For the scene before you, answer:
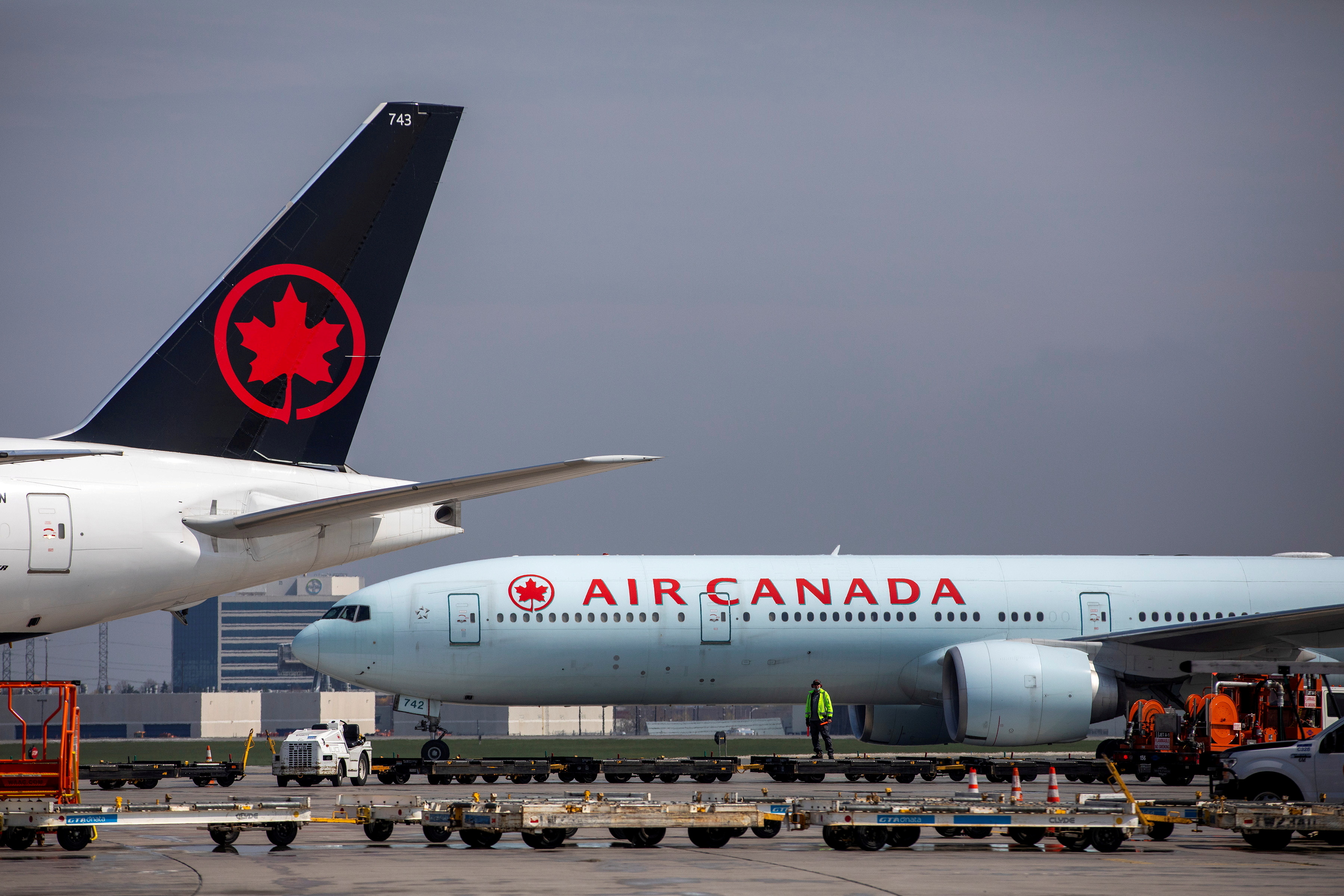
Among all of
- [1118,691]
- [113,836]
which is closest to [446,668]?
[113,836]

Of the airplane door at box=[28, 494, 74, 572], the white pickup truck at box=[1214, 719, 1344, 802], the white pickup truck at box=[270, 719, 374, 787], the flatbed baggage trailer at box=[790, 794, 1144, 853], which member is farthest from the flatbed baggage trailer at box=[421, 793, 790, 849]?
the white pickup truck at box=[270, 719, 374, 787]

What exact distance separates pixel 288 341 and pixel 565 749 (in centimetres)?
3370

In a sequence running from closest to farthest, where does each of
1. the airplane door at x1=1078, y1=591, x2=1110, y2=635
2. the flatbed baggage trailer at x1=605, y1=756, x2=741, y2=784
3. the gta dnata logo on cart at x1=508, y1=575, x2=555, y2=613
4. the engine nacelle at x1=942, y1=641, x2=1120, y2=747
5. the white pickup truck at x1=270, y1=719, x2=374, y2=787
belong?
the white pickup truck at x1=270, y1=719, x2=374, y2=787 → the flatbed baggage trailer at x1=605, y1=756, x2=741, y2=784 → the engine nacelle at x1=942, y1=641, x2=1120, y2=747 → the gta dnata logo on cart at x1=508, y1=575, x2=555, y2=613 → the airplane door at x1=1078, y1=591, x2=1110, y2=635

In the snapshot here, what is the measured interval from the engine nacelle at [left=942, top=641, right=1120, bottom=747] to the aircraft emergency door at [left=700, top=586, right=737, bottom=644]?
3910 mm

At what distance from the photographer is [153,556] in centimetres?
1306

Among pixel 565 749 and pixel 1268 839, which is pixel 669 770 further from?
pixel 565 749

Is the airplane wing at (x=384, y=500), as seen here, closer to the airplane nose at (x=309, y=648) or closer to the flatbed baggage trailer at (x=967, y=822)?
the flatbed baggage trailer at (x=967, y=822)

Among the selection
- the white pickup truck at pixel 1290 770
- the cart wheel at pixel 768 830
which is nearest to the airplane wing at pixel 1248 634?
the white pickup truck at pixel 1290 770

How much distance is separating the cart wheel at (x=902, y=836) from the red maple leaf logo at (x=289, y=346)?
7.16 meters

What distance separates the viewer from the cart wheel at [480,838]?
1520 cm

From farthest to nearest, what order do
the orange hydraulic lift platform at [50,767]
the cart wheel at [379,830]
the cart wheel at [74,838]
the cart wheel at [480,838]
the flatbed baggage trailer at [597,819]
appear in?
the cart wheel at [379,830] < the cart wheel at [480,838] < the flatbed baggage trailer at [597,819] < the orange hydraulic lift platform at [50,767] < the cart wheel at [74,838]

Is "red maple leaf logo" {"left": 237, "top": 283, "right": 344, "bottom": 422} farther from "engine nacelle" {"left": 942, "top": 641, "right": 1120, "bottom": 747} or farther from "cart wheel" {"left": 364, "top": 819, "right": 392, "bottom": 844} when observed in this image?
"engine nacelle" {"left": 942, "top": 641, "right": 1120, "bottom": 747}

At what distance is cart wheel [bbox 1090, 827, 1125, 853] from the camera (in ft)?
48.8

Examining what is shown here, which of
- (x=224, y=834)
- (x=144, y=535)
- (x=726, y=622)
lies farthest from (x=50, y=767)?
(x=726, y=622)
